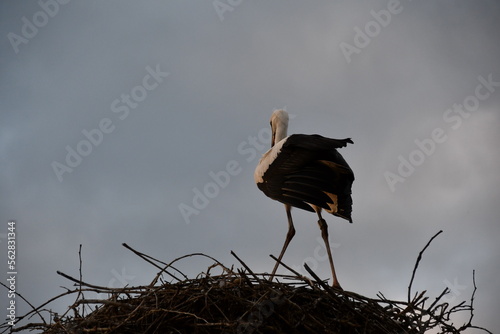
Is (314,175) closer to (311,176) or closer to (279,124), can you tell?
(311,176)

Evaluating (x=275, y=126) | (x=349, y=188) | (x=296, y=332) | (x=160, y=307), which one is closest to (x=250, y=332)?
(x=296, y=332)

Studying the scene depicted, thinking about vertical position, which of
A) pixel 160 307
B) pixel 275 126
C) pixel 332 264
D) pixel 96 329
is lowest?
pixel 96 329

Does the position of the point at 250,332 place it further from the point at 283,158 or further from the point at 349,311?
the point at 283,158

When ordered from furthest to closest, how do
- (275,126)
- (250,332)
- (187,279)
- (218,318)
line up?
(275,126)
(187,279)
(218,318)
(250,332)

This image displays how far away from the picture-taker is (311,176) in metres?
4.62

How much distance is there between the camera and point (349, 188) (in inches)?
185

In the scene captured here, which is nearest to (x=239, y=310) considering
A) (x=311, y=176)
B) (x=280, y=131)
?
(x=311, y=176)

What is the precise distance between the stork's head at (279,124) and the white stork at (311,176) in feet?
4.36

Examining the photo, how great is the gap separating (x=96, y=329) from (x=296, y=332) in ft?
3.48

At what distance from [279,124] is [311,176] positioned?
2.00m

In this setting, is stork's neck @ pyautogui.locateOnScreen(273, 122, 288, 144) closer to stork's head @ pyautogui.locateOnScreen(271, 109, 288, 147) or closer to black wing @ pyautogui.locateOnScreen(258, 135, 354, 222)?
stork's head @ pyautogui.locateOnScreen(271, 109, 288, 147)

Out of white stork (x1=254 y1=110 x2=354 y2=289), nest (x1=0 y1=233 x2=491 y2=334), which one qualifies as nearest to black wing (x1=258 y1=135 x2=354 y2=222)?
white stork (x1=254 y1=110 x2=354 y2=289)

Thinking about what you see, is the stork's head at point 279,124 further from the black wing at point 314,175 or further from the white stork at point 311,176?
the black wing at point 314,175

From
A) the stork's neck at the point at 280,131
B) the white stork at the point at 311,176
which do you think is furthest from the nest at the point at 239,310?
the stork's neck at the point at 280,131
